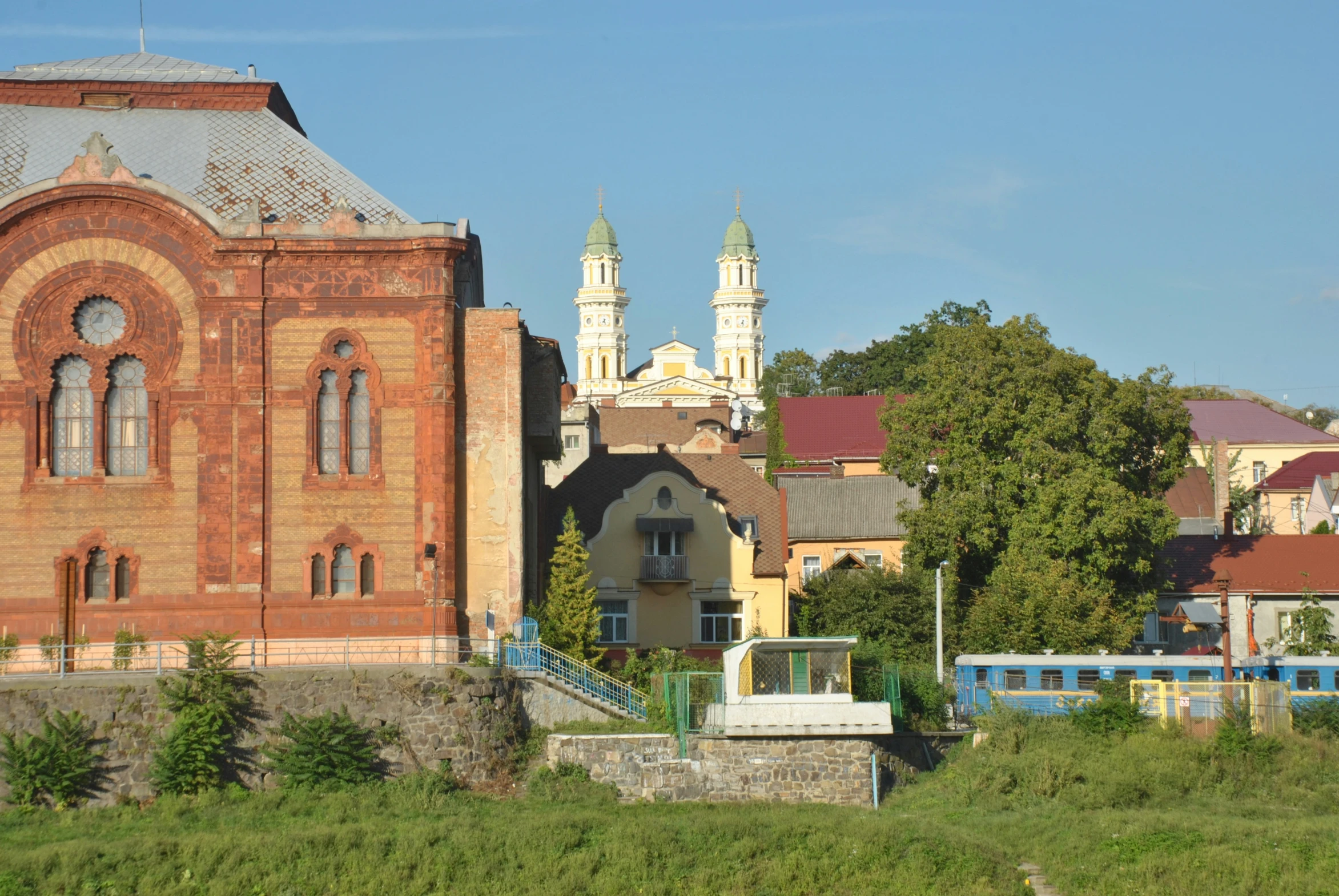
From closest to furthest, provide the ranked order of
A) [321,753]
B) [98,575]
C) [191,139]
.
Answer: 1. [321,753]
2. [98,575]
3. [191,139]

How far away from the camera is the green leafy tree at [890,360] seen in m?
121

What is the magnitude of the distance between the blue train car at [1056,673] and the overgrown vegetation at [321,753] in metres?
15.3

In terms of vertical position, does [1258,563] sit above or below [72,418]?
below

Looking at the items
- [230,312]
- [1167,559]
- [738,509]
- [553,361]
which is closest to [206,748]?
[230,312]

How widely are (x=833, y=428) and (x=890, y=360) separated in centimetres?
4115

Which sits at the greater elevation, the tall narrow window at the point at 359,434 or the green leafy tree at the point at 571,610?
the tall narrow window at the point at 359,434

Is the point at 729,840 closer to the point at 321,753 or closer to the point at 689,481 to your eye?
the point at 321,753

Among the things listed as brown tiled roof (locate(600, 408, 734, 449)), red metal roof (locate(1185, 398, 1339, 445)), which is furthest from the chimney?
brown tiled roof (locate(600, 408, 734, 449))

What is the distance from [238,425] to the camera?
38031 millimetres

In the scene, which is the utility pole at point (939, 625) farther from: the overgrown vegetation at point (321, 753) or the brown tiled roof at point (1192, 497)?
the brown tiled roof at point (1192, 497)

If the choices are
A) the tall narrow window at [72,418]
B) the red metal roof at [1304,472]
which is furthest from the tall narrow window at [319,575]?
the red metal roof at [1304,472]

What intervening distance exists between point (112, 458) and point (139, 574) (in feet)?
8.78

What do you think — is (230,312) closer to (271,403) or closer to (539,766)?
(271,403)

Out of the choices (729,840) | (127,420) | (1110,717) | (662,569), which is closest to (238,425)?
(127,420)
